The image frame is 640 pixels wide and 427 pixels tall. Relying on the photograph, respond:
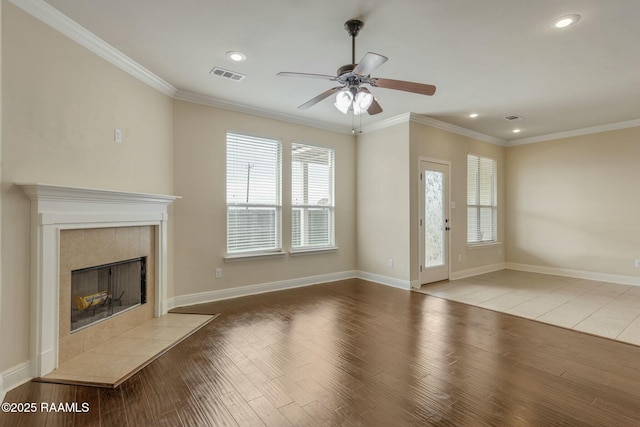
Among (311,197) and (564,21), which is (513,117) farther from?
(311,197)

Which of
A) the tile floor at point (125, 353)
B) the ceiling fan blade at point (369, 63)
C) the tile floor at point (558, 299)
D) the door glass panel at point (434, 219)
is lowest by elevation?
the tile floor at point (558, 299)

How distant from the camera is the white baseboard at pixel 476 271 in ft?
18.9

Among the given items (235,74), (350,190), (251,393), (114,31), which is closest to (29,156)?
(114,31)

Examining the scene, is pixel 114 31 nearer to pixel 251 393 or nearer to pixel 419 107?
pixel 251 393

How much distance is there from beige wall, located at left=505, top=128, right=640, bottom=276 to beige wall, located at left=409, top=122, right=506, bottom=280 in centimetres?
32

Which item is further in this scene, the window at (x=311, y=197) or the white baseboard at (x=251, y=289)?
the window at (x=311, y=197)

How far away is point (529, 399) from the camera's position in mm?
2057

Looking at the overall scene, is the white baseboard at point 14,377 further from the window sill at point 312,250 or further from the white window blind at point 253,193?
the window sill at point 312,250

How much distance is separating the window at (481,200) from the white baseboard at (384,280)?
77.7 inches

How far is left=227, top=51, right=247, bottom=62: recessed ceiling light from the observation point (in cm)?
308

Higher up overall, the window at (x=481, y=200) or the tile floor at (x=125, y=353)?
the window at (x=481, y=200)

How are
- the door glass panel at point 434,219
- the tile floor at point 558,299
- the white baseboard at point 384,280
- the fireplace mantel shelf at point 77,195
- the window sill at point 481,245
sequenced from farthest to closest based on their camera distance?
the window sill at point 481,245
the door glass panel at point 434,219
the white baseboard at point 384,280
the tile floor at point 558,299
the fireplace mantel shelf at point 77,195

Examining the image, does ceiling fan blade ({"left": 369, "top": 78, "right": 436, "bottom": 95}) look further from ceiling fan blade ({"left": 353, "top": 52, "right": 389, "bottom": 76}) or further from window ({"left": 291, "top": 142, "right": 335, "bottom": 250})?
window ({"left": 291, "top": 142, "right": 335, "bottom": 250})

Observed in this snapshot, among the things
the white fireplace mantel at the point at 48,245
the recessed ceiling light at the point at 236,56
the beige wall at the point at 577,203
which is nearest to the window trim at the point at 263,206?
the recessed ceiling light at the point at 236,56
